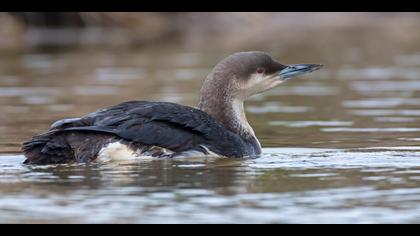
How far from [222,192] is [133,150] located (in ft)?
5.28

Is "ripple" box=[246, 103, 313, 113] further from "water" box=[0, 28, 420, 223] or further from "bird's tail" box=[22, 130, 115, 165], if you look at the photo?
"bird's tail" box=[22, 130, 115, 165]

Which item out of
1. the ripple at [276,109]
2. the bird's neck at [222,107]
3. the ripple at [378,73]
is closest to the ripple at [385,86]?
the ripple at [378,73]

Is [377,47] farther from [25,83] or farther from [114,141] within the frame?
[114,141]

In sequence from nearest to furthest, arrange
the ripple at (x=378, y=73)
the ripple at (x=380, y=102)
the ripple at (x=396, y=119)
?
the ripple at (x=396, y=119), the ripple at (x=380, y=102), the ripple at (x=378, y=73)

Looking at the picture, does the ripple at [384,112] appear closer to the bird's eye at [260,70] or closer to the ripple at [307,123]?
the ripple at [307,123]

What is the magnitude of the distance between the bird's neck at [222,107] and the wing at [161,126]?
45cm

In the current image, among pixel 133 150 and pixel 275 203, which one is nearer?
pixel 275 203

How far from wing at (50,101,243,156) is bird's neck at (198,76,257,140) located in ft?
1.48

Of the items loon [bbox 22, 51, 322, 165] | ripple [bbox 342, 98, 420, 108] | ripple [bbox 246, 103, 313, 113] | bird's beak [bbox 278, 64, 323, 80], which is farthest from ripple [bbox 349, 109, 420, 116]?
loon [bbox 22, 51, 322, 165]

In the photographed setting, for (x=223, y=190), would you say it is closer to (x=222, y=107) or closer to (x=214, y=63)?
(x=222, y=107)

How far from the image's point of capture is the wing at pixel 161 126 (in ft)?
30.0
